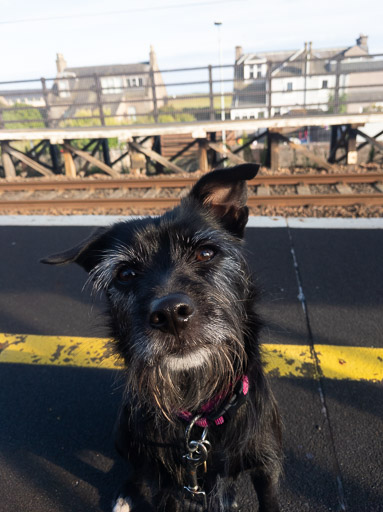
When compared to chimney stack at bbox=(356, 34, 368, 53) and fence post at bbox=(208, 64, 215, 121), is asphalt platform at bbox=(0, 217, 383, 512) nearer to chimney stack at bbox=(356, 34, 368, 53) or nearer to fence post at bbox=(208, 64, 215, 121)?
fence post at bbox=(208, 64, 215, 121)

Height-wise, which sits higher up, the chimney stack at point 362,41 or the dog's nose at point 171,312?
the chimney stack at point 362,41

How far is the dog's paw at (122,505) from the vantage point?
2.02 meters

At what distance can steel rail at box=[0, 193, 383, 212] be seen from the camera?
6.46 m

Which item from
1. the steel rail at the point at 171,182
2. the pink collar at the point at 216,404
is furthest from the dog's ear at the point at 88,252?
the steel rail at the point at 171,182

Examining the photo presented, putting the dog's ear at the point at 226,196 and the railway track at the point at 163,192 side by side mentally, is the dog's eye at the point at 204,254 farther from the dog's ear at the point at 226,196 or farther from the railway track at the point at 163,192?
the railway track at the point at 163,192

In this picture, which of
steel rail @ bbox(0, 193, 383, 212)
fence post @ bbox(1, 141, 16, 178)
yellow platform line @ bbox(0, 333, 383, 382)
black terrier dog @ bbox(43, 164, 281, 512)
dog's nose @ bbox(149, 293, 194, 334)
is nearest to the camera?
dog's nose @ bbox(149, 293, 194, 334)

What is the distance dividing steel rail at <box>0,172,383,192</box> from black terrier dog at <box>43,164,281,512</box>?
20.2ft

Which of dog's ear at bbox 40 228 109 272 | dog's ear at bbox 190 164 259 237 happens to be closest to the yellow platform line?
dog's ear at bbox 40 228 109 272

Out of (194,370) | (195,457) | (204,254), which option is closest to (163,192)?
(204,254)

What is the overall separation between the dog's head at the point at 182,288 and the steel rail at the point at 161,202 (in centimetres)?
471

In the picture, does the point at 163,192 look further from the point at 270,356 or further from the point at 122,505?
the point at 122,505

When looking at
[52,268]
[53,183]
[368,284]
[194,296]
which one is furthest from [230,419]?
[53,183]

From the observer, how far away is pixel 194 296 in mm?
1641

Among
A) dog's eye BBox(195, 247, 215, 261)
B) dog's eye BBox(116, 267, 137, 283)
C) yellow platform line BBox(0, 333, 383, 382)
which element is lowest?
yellow platform line BBox(0, 333, 383, 382)
